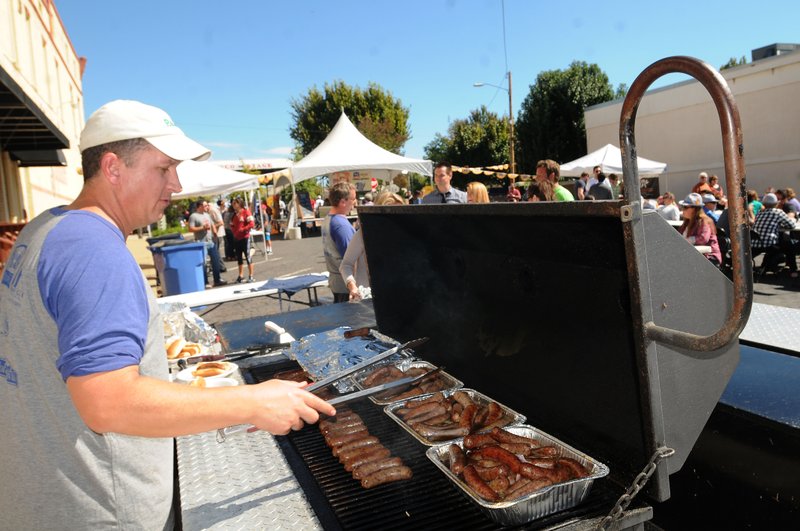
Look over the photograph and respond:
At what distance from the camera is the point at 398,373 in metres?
2.84

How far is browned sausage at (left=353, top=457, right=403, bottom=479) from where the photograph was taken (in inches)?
76.4

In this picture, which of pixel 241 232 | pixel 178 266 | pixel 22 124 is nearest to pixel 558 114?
pixel 241 232

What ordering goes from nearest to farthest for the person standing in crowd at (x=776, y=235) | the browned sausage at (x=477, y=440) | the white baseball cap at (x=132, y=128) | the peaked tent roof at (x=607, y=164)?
the white baseball cap at (x=132, y=128) → the browned sausage at (x=477, y=440) → the person standing in crowd at (x=776, y=235) → the peaked tent roof at (x=607, y=164)


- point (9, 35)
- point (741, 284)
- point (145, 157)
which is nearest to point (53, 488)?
point (145, 157)

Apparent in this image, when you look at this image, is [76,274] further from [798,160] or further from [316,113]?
[316,113]

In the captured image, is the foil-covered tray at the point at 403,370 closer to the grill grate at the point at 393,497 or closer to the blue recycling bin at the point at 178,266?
the grill grate at the point at 393,497

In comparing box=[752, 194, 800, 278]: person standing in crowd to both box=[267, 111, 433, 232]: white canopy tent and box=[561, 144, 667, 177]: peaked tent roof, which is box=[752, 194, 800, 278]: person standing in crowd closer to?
box=[561, 144, 667, 177]: peaked tent roof

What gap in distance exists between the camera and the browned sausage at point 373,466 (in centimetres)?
194

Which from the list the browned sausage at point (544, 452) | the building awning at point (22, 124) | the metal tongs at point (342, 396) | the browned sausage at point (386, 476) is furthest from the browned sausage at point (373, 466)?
the building awning at point (22, 124)

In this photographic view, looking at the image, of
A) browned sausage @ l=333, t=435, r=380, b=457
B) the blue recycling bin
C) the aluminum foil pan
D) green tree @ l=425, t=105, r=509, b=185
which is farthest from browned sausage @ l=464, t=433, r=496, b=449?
green tree @ l=425, t=105, r=509, b=185

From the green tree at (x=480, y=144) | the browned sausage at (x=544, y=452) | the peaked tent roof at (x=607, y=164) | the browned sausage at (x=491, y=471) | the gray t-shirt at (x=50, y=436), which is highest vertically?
the green tree at (x=480, y=144)

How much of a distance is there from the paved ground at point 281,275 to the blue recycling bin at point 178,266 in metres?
0.59

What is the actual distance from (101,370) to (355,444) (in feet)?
3.84

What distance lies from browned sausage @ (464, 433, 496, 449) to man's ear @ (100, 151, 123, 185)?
148 centimetres
